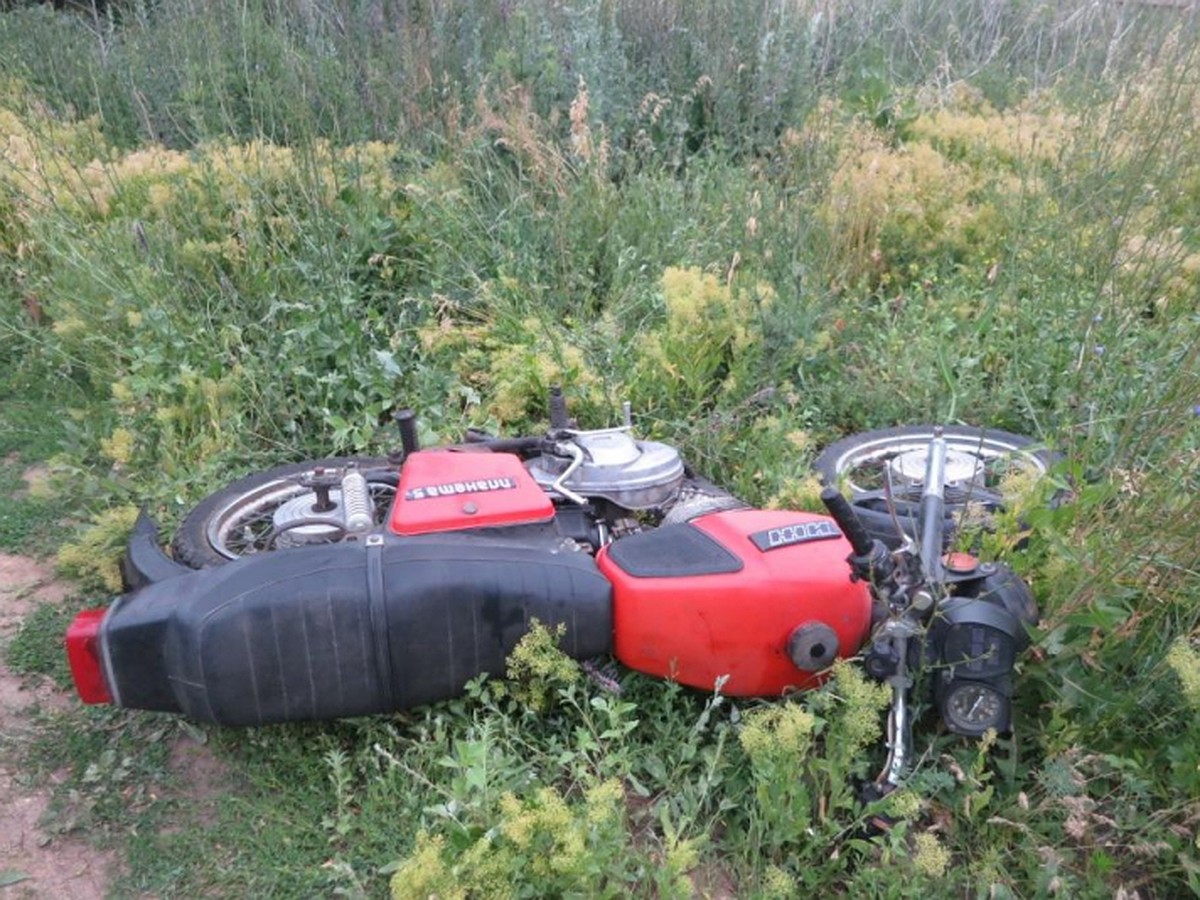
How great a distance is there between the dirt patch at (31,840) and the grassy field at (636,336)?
8cm

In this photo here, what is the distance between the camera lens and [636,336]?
4.08 m

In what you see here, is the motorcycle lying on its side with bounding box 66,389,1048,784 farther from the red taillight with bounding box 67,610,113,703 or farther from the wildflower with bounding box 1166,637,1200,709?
the wildflower with bounding box 1166,637,1200,709

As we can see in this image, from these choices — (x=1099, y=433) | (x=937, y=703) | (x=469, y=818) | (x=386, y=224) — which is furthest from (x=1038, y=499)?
(x=386, y=224)

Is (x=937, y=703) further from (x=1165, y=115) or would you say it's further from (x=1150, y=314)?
(x=1150, y=314)

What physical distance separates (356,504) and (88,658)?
71 cm

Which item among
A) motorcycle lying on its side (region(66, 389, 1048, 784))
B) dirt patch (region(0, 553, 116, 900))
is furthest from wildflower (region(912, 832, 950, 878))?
dirt patch (region(0, 553, 116, 900))

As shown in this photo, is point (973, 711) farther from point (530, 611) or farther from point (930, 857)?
point (530, 611)

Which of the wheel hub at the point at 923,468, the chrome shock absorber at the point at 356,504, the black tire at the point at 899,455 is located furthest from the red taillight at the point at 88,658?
the wheel hub at the point at 923,468

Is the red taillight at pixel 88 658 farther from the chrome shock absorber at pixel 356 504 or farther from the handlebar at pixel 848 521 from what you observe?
the handlebar at pixel 848 521

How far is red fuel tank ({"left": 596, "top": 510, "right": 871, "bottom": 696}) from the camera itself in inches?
93.4

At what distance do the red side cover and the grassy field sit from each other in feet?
1.34

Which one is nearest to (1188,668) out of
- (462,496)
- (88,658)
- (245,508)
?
(462,496)

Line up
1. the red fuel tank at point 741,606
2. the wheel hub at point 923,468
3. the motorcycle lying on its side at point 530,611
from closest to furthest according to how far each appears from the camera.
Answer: the motorcycle lying on its side at point 530,611 → the red fuel tank at point 741,606 → the wheel hub at point 923,468

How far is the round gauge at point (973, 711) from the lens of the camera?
88.0 inches
